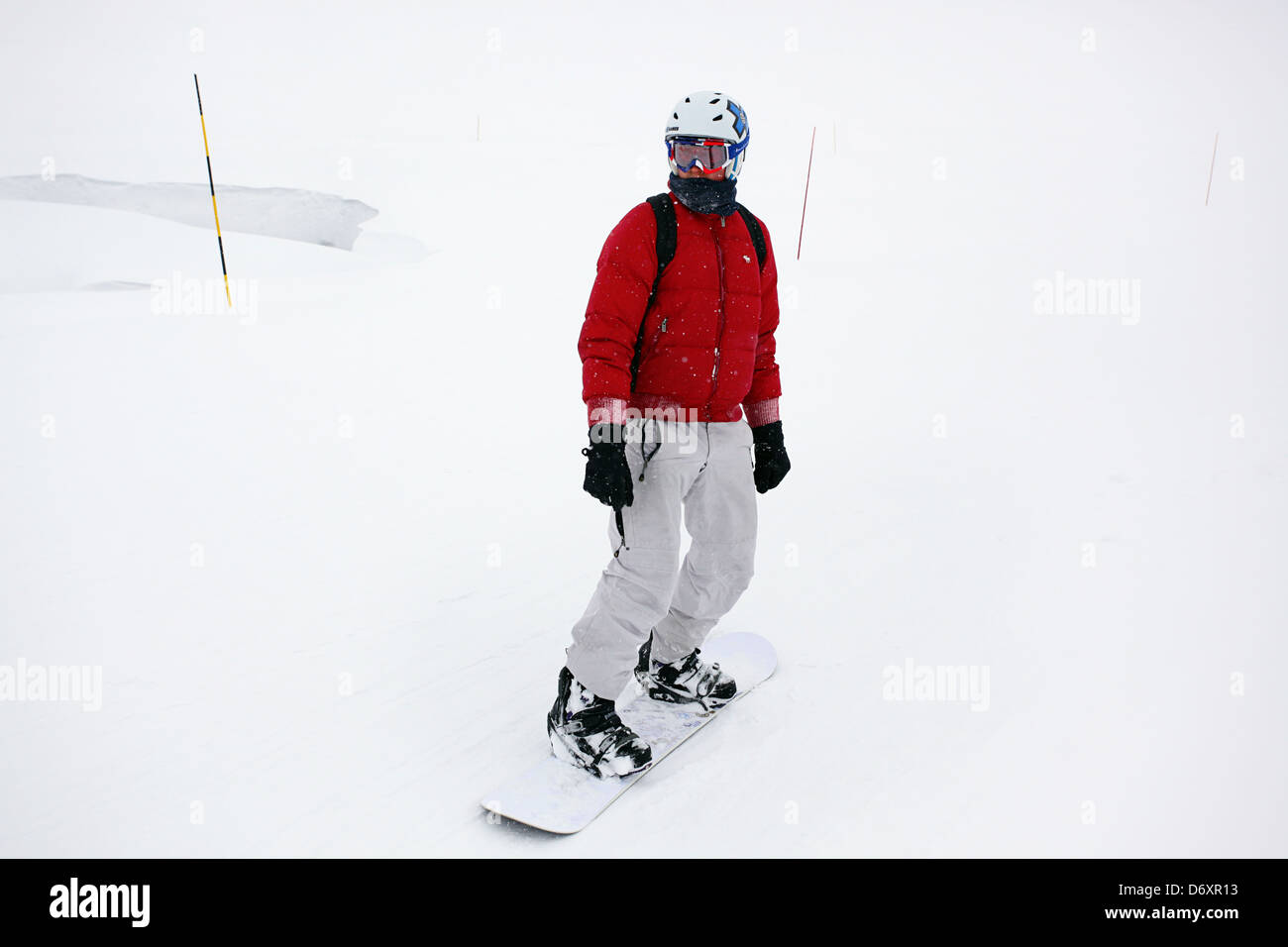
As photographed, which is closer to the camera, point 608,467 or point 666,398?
point 608,467

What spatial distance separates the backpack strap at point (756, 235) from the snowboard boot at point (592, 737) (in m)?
1.53

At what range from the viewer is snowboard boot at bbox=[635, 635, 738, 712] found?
10.7 ft

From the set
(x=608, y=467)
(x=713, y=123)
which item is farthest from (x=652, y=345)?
(x=713, y=123)

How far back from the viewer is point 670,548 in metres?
2.79

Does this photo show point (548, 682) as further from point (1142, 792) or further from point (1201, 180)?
point (1201, 180)

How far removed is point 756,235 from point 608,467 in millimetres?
975

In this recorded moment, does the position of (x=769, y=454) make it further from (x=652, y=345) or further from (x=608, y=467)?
(x=608, y=467)

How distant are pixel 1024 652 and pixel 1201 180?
15276mm

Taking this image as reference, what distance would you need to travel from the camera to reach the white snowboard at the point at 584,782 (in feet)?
8.63

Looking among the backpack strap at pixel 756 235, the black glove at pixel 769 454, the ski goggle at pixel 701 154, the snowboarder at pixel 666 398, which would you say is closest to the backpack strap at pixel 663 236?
the snowboarder at pixel 666 398

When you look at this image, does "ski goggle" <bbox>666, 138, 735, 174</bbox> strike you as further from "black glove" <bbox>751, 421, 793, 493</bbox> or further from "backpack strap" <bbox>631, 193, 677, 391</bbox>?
"black glove" <bbox>751, 421, 793, 493</bbox>

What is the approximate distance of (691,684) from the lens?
328 centimetres

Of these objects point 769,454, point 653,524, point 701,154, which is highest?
point 701,154

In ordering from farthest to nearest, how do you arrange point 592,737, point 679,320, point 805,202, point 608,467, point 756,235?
1. point 805,202
2. point 756,235
3. point 592,737
4. point 679,320
5. point 608,467
